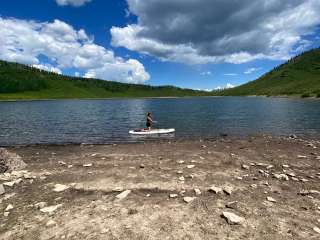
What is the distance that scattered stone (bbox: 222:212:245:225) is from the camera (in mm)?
9002

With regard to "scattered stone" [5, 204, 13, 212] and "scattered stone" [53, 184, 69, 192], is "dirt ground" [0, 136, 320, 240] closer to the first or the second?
"scattered stone" [5, 204, 13, 212]

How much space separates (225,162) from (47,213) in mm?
11735

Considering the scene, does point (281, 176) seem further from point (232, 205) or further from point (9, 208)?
point (9, 208)

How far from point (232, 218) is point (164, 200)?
3013 mm

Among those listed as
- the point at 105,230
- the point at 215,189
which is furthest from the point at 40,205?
the point at 215,189

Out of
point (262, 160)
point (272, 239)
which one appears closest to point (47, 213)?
point (272, 239)

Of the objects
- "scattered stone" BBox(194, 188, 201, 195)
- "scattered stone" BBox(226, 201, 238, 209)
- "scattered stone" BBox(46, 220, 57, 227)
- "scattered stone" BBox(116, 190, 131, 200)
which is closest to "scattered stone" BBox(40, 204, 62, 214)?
"scattered stone" BBox(46, 220, 57, 227)

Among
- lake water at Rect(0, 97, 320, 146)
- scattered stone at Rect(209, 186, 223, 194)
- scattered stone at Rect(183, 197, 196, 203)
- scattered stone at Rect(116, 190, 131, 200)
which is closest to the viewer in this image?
scattered stone at Rect(183, 197, 196, 203)

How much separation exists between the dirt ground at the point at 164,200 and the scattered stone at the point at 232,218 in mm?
119

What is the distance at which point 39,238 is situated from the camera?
8.38 metres

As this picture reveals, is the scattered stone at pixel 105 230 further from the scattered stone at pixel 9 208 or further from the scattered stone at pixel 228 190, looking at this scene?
the scattered stone at pixel 228 190

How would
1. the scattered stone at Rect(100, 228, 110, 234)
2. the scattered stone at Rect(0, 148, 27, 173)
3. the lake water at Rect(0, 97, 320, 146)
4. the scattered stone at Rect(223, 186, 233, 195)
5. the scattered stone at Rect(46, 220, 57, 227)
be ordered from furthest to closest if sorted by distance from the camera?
the lake water at Rect(0, 97, 320, 146)
the scattered stone at Rect(0, 148, 27, 173)
the scattered stone at Rect(223, 186, 233, 195)
the scattered stone at Rect(46, 220, 57, 227)
the scattered stone at Rect(100, 228, 110, 234)

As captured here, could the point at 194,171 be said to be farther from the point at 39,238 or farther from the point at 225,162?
the point at 39,238

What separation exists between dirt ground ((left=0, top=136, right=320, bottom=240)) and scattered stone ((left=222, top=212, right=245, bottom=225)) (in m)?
0.12
